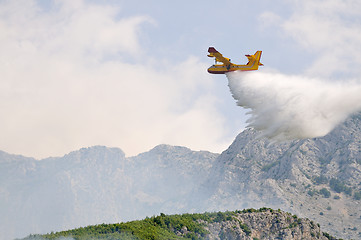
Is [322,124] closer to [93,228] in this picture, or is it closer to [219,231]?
[219,231]

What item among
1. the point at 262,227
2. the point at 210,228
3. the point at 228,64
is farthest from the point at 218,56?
the point at 262,227

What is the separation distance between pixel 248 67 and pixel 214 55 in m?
8.64

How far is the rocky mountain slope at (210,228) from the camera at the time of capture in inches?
4943

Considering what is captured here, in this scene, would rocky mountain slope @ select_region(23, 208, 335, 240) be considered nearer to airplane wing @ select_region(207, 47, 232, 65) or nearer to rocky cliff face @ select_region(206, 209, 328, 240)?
rocky cliff face @ select_region(206, 209, 328, 240)

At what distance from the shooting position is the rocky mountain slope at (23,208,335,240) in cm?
12556

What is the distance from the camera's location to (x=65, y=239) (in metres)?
119

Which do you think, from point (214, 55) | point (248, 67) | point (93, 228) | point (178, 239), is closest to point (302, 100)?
point (248, 67)

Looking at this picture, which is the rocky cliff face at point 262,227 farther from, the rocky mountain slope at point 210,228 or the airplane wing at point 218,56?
the airplane wing at point 218,56

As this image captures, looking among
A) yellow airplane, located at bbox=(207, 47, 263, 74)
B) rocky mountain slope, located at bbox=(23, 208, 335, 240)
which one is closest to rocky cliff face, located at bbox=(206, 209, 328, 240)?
rocky mountain slope, located at bbox=(23, 208, 335, 240)

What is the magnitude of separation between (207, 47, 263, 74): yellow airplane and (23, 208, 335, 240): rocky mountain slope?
141ft

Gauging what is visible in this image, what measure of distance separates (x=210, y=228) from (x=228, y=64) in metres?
56.0

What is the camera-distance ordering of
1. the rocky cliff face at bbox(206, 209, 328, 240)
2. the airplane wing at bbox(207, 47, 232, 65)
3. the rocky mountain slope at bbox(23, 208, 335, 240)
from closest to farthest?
the airplane wing at bbox(207, 47, 232, 65), the rocky mountain slope at bbox(23, 208, 335, 240), the rocky cliff face at bbox(206, 209, 328, 240)

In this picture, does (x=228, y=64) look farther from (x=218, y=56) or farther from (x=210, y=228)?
(x=210, y=228)

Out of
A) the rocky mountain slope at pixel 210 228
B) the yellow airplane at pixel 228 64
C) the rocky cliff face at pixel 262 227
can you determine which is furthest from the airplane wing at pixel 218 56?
the rocky cliff face at pixel 262 227
